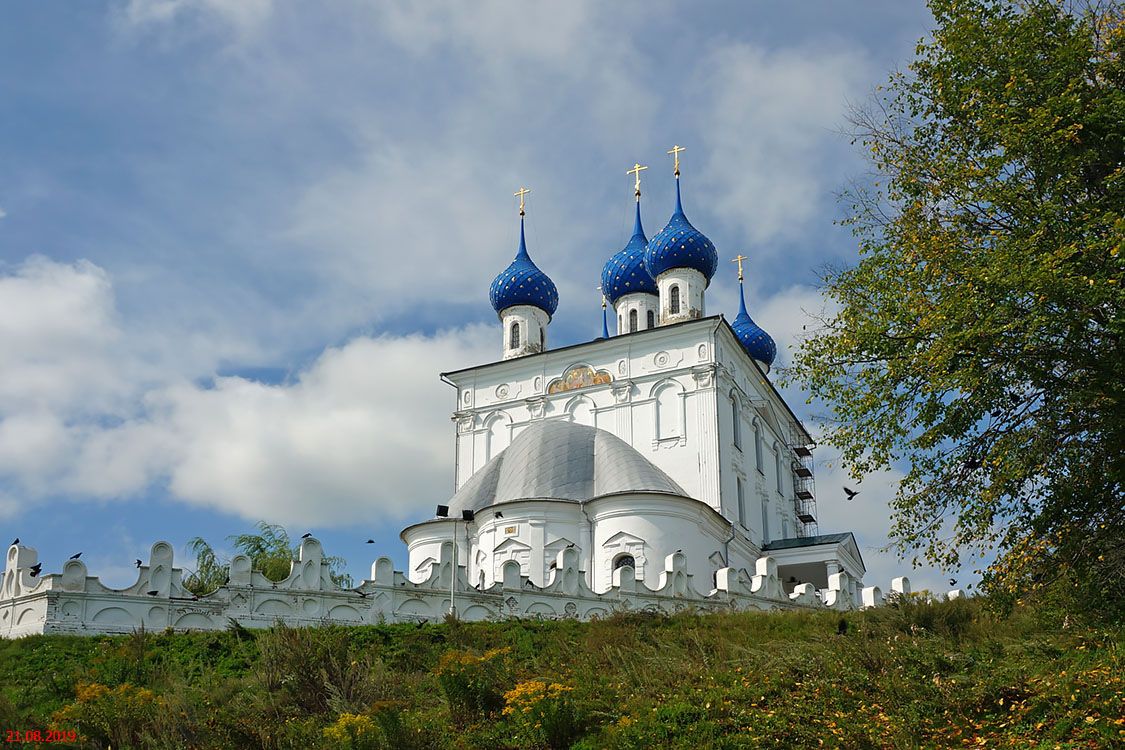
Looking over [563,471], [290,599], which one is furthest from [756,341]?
[290,599]

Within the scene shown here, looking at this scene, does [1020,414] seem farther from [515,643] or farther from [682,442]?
[682,442]

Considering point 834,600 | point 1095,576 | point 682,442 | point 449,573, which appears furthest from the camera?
point 682,442

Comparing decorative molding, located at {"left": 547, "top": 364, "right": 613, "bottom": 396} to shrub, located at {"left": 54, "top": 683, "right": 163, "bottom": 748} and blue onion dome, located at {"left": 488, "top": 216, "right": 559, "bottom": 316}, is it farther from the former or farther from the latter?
shrub, located at {"left": 54, "top": 683, "right": 163, "bottom": 748}

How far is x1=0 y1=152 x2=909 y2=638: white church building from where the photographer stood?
53.2ft

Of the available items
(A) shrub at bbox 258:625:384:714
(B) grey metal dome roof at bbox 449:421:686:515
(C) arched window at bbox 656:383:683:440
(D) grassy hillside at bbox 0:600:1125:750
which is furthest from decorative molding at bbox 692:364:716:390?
(A) shrub at bbox 258:625:384:714

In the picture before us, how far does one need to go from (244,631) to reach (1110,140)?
12.3m

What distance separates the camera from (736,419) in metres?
31.0

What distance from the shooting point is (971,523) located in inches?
477

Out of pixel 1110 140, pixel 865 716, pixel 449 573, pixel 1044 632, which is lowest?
pixel 865 716

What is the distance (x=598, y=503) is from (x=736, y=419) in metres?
7.32

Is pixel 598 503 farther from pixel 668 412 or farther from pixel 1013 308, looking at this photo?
pixel 1013 308

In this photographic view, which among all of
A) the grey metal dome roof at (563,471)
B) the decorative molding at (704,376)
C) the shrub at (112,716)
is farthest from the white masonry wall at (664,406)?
the shrub at (112,716)

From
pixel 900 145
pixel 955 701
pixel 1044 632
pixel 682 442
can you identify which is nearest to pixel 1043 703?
pixel 955 701

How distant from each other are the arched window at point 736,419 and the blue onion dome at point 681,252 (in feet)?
14.9
